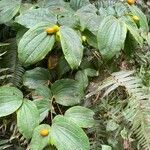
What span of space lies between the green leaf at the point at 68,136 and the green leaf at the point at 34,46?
1.05 feet

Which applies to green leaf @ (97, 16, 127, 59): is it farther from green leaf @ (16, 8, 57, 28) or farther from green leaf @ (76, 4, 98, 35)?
green leaf @ (16, 8, 57, 28)

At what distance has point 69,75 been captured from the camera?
1.91m

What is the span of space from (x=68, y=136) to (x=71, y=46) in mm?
415

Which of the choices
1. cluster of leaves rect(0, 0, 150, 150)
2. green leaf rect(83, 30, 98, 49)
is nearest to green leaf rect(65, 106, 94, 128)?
cluster of leaves rect(0, 0, 150, 150)

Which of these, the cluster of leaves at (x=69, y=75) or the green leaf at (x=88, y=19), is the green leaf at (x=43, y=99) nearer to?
the cluster of leaves at (x=69, y=75)

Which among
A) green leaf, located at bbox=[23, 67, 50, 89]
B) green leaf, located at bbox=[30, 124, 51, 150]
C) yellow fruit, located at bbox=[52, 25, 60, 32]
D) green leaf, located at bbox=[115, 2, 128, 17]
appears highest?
green leaf, located at bbox=[115, 2, 128, 17]

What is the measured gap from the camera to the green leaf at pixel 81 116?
1.63 metres

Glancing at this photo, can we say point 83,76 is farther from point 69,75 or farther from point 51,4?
point 51,4

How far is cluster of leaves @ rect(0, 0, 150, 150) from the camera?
62.5 inches

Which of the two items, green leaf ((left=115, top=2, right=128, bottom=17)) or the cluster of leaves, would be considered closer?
the cluster of leaves

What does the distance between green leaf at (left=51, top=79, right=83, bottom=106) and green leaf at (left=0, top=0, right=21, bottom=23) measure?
44 cm

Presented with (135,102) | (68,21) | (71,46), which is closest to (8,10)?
(68,21)

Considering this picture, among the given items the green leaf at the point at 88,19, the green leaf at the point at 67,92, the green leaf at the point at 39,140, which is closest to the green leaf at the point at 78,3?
the green leaf at the point at 88,19

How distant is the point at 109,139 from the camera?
172 cm
